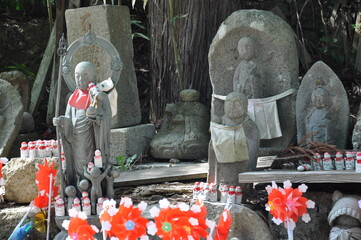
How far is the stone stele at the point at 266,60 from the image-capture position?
26.8 ft

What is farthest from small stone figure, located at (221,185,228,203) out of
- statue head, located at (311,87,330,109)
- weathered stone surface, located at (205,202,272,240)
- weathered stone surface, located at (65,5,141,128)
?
weathered stone surface, located at (65,5,141,128)

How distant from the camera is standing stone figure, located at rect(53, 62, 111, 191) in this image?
6590mm

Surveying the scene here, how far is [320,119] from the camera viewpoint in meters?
7.37

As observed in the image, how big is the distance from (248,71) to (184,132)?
3.62ft

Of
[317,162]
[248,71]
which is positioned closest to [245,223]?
[317,162]

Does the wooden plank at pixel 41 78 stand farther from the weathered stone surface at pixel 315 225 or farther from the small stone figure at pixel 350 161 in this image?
the small stone figure at pixel 350 161

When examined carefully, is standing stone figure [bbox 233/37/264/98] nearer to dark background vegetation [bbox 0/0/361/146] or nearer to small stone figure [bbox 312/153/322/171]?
dark background vegetation [bbox 0/0/361/146]

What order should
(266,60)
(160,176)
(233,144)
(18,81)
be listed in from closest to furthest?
(233,144)
(160,176)
(266,60)
(18,81)

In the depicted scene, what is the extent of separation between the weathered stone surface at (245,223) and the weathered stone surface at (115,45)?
8.79ft

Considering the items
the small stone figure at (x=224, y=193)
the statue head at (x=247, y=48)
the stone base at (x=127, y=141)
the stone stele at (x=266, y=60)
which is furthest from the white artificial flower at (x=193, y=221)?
the stone base at (x=127, y=141)

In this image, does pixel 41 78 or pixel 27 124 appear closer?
pixel 27 124

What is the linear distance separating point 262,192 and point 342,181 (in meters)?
1.19

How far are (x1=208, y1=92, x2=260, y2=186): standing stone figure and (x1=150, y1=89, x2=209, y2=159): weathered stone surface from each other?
6.13 ft

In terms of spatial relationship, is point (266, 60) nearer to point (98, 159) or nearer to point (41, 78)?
point (98, 159)
